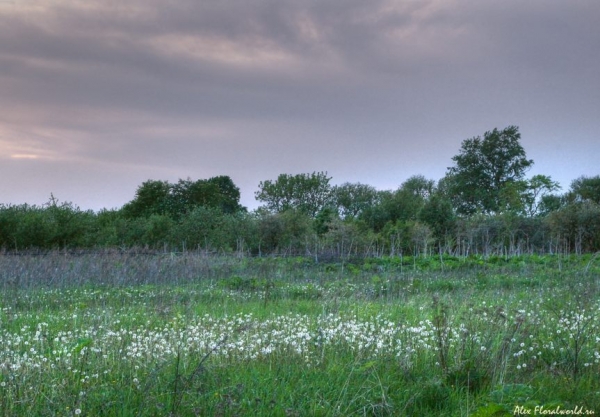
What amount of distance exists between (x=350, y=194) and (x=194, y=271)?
6198 cm

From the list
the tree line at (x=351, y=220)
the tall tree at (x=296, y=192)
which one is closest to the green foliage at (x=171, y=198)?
the tree line at (x=351, y=220)

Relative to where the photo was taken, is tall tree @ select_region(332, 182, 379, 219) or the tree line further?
tall tree @ select_region(332, 182, 379, 219)

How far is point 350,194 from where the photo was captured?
82000 millimetres

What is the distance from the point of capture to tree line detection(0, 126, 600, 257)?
3659 centimetres

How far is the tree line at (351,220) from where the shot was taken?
120 feet

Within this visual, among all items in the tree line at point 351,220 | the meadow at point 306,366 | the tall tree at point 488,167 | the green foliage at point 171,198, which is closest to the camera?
the meadow at point 306,366

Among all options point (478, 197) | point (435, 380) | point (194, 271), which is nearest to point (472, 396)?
point (435, 380)

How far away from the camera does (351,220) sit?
4672cm

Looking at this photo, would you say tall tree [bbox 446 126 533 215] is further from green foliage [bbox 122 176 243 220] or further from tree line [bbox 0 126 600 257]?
green foliage [bbox 122 176 243 220]

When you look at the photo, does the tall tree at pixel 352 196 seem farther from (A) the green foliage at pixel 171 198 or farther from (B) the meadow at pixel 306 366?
(B) the meadow at pixel 306 366

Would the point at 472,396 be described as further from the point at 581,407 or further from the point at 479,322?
the point at 479,322

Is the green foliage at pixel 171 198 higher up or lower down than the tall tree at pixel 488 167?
lower down

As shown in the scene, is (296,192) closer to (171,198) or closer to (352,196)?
(352,196)

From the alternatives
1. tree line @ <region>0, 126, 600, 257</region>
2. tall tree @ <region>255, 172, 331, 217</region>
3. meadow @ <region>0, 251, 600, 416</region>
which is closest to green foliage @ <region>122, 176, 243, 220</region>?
tree line @ <region>0, 126, 600, 257</region>
